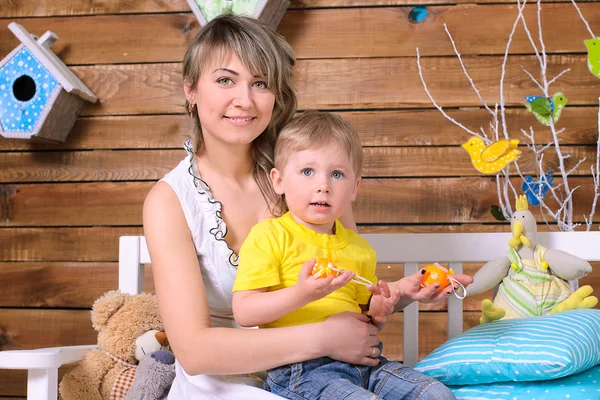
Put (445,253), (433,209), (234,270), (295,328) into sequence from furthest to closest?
(433,209)
(445,253)
(234,270)
(295,328)

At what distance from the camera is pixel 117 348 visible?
1676 mm

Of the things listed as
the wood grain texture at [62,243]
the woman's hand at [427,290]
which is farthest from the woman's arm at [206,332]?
the wood grain texture at [62,243]

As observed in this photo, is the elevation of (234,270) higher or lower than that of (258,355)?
higher

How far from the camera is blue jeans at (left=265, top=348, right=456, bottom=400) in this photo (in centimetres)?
119

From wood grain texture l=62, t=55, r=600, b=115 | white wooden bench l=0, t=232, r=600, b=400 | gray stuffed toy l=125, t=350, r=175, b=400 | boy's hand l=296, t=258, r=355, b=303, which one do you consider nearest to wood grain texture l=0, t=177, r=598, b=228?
wood grain texture l=62, t=55, r=600, b=115

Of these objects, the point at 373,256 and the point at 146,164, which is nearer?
the point at 373,256

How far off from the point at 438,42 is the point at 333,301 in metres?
1.27

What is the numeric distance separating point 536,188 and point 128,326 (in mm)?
1159

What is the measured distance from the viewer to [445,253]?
1726 mm

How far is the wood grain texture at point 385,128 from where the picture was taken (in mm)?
2248

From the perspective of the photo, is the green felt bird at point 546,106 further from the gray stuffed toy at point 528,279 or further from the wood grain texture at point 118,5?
the wood grain texture at point 118,5

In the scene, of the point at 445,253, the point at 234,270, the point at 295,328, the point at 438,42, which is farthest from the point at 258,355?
the point at 438,42

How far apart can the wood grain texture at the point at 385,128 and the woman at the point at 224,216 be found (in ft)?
2.66

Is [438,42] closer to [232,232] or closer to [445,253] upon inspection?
[445,253]
